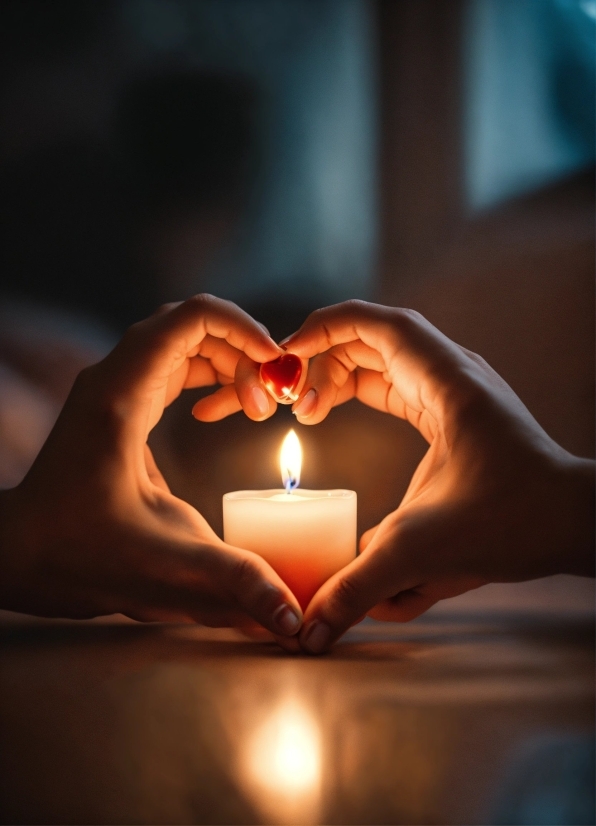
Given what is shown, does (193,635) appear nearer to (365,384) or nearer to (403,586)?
(403,586)

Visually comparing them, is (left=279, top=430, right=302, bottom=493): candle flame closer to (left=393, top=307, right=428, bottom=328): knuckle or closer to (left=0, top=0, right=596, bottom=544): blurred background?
(left=393, top=307, right=428, bottom=328): knuckle

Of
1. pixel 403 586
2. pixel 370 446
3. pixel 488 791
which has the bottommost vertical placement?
pixel 488 791

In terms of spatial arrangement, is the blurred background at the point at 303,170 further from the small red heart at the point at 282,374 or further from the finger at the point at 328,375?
the small red heart at the point at 282,374

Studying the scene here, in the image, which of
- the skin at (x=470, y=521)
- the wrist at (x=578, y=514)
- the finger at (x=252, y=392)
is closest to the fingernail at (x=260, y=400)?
the finger at (x=252, y=392)

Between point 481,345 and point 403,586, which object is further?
point 481,345

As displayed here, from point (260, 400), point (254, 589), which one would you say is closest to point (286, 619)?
point (254, 589)

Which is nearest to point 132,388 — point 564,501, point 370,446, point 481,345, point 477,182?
point 564,501
